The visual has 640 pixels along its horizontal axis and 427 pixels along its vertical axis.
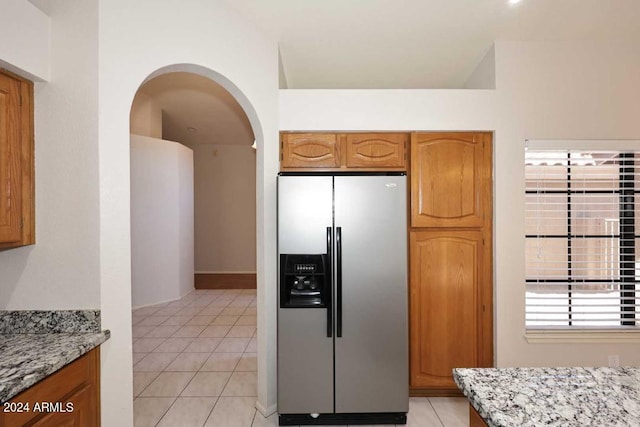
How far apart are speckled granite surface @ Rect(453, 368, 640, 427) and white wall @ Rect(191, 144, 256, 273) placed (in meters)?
6.05

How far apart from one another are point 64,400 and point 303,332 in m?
1.26

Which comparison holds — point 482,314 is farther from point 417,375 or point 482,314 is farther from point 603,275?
point 603,275

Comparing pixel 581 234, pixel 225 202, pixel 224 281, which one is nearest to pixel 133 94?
pixel 581 234

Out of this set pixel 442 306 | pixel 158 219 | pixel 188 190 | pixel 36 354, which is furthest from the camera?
pixel 188 190

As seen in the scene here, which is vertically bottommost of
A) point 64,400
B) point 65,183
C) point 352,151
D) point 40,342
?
point 64,400

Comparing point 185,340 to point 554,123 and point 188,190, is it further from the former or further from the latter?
point 554,123

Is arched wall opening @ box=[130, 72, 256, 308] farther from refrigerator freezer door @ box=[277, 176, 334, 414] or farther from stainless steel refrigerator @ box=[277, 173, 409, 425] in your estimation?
stainless steel refrigerator @ box=[277, 173, 409, 425]

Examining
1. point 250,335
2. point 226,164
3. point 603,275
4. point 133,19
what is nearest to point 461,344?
point 603,275

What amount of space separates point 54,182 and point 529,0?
3.00m

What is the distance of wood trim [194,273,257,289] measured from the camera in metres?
6.53

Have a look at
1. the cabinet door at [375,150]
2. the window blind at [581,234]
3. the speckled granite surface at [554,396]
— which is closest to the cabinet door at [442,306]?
the window blind at [581,234]

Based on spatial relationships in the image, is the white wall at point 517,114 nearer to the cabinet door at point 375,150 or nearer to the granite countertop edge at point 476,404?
the cabinet door at point 375,150

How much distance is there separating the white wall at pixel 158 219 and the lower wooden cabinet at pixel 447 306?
13.0 feet

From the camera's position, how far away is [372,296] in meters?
2.18
